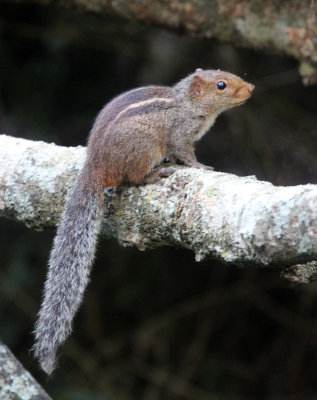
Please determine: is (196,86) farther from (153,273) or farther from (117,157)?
(153,273)

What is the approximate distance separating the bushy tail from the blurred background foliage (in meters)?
2.12

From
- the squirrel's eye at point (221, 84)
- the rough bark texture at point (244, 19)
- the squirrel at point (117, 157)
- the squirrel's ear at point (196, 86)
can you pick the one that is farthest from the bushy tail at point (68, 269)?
the rough bark texture at point (244, 19)

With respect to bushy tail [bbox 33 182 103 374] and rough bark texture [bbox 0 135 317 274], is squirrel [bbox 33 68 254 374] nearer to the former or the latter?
bushy tail [bbox 33 182 103 374]

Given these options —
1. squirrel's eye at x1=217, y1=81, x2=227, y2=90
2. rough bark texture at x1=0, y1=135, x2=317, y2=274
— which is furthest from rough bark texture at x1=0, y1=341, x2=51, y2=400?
squirrel's eye at x1=217, y1=81, x2=227, y2=90

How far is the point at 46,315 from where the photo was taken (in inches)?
93.6

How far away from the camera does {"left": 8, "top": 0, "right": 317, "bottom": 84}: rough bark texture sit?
12.7ft

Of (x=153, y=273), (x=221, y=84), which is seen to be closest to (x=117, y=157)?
(x=221, y=84)

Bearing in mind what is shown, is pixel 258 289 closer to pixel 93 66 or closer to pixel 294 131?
pixel 294 131

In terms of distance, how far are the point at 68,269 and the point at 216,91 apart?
1372 millimetres

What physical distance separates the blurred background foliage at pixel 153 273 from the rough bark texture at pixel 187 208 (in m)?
1.81

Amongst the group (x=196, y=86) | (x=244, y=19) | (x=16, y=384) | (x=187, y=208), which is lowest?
(x=16, y=384)

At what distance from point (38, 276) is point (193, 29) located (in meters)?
2.23

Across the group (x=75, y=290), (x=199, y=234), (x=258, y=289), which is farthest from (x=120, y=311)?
(x=199, y=234)

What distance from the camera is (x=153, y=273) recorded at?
16.0 ft
